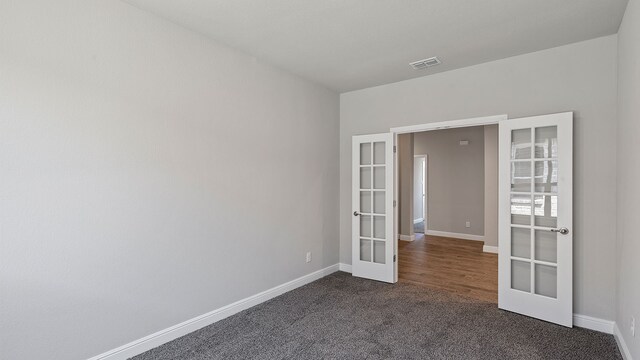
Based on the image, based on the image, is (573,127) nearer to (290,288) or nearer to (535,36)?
(535,36)

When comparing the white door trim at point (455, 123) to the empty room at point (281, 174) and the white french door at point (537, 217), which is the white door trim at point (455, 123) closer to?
the empty room at point (281, 174)

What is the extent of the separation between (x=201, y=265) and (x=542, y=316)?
131 inches

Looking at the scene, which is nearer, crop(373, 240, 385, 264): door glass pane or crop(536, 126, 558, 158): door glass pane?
crop(536, 126, 558, 158): door glass pane

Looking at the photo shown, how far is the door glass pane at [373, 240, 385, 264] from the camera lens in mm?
4363

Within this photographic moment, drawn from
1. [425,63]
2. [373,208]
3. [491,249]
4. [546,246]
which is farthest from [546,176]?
[491,249]

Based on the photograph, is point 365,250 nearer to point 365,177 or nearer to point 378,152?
point 365,177

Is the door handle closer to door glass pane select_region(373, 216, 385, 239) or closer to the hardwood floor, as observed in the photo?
the hardwood floor

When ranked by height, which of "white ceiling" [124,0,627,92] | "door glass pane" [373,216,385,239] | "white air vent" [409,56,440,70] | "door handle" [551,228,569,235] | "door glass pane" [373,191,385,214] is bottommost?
"door glass pane" [373,216,385,239]

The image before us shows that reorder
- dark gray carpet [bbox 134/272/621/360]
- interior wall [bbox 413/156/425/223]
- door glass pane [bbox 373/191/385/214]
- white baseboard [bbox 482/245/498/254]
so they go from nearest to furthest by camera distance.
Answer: dark gray carpet [bbox 134/272/621/360]
door glass pane [bbox 373/191/385/214]
white baseboard [bbox 482/245/498/254]
interior wall [bbox 413/156/425/223]

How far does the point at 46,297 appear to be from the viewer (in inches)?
80.3

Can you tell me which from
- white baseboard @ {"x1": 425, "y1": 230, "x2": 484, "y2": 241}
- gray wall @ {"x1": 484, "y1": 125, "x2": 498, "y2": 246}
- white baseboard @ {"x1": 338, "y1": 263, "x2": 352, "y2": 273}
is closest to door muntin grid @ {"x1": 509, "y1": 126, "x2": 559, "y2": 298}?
white baseboard @ {"x1": 338, "y1": 263, "x2": 352, "y2": 273}

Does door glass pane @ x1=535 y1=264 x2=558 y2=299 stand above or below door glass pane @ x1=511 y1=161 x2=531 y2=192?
below

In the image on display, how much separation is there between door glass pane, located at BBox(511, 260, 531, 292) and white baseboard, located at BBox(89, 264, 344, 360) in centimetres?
238

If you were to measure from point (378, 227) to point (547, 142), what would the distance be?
7.17 ft
